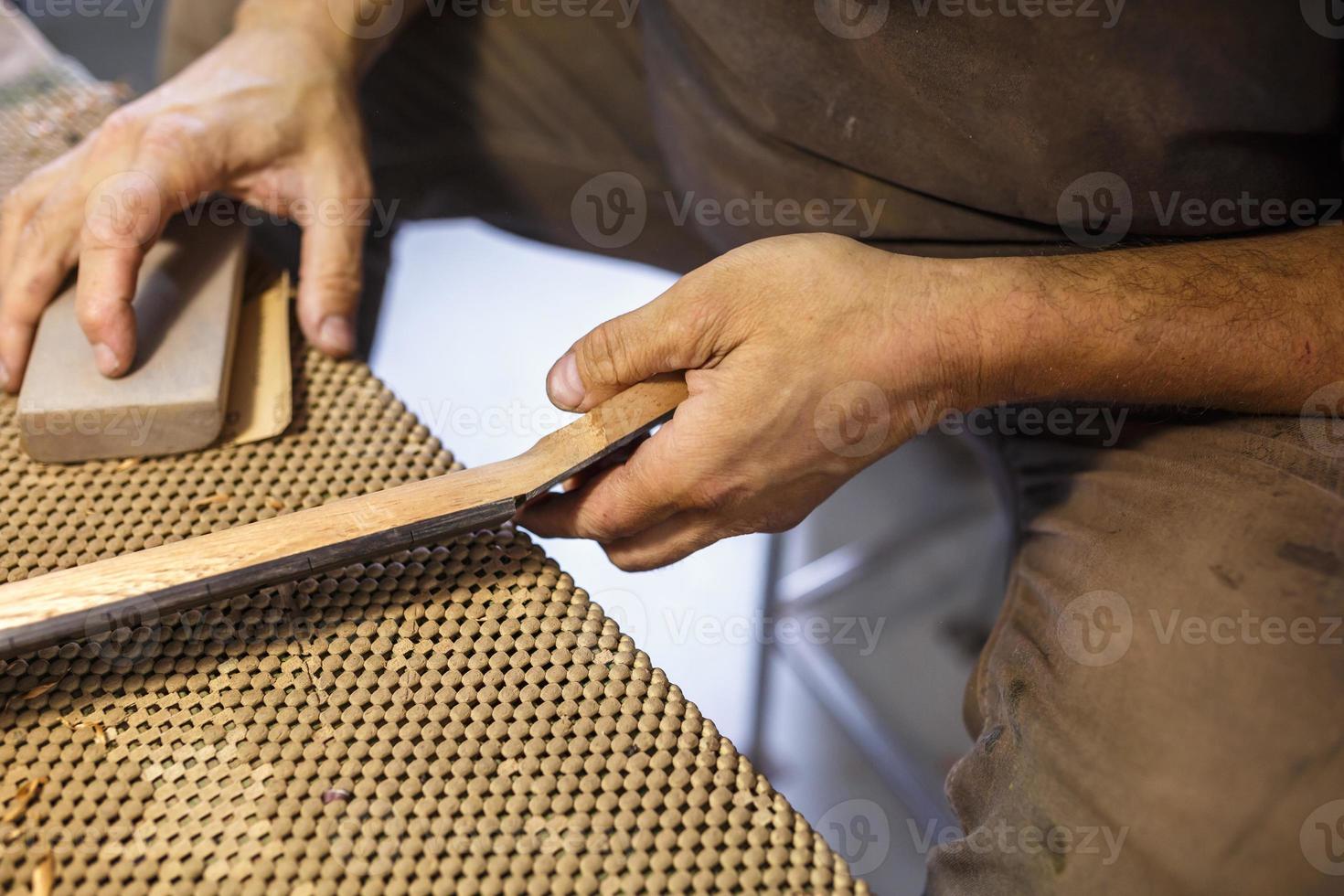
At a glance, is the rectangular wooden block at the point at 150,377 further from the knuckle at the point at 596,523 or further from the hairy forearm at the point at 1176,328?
the hairy forearm at the point at 1176,328

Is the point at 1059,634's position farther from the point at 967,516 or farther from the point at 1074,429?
the point at 967,516

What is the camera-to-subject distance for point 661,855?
1.11 feet

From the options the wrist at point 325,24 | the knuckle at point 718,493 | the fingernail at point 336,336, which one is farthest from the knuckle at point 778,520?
the wrist at point 325,24

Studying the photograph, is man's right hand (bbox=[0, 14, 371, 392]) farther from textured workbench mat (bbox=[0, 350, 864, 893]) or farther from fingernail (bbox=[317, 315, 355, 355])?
textured workbench mat (bbox=[0, 350, 864, 893])

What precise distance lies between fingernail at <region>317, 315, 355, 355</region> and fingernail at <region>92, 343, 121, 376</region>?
0.11m

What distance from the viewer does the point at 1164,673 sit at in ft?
1.32

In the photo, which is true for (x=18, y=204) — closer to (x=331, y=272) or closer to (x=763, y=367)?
(x=331, y=272)

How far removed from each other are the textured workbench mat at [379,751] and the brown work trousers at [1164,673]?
120 mm

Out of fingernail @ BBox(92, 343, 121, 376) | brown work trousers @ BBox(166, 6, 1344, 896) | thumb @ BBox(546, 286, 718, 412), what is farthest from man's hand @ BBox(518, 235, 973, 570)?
fingernail @ BBox(92, 343, 121, 376)

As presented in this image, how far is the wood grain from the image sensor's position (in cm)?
36

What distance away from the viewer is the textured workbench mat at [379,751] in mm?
331

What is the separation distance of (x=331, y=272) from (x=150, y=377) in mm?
135

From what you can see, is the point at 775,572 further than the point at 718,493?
Yes

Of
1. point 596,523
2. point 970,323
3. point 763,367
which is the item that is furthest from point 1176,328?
point 596,523
